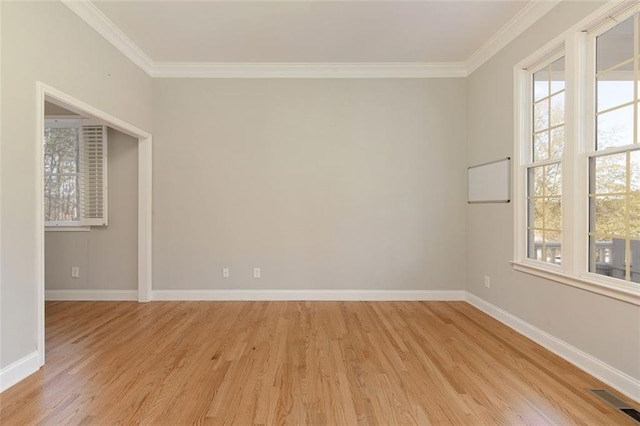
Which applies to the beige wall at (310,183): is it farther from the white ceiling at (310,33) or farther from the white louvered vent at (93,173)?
the white louvered vent at (93,173)

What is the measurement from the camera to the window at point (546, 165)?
2814mm

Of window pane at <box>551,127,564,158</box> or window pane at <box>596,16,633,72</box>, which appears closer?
window pane at <box>596,16,633,72</box>

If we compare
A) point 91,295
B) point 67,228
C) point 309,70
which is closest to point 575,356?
point 309,70

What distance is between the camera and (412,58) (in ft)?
13.1

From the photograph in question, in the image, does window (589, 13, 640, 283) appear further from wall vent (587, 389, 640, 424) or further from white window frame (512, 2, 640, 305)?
wall vent (587, 389, 640, 424)

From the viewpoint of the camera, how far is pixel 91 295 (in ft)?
13.8

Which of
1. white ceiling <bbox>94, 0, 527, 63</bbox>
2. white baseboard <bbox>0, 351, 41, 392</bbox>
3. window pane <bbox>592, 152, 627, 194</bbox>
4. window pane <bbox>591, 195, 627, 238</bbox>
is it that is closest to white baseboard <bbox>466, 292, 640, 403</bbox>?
window pane <bbox>591, 195, 627, 238</bbox>

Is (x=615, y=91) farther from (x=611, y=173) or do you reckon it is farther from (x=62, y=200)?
(x=62, y=200)

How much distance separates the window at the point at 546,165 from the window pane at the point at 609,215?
32 cm

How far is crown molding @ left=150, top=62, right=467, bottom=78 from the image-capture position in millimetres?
4113

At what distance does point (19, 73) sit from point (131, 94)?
151 cm

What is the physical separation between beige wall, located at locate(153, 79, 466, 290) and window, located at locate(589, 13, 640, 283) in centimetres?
181

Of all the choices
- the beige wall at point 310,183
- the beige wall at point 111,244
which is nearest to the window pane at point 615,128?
the beige wall at point 310,183

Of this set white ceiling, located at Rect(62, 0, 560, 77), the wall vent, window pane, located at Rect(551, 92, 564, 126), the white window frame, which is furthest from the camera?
white ceiling, located at Rect(62, 0, 560, 77)
